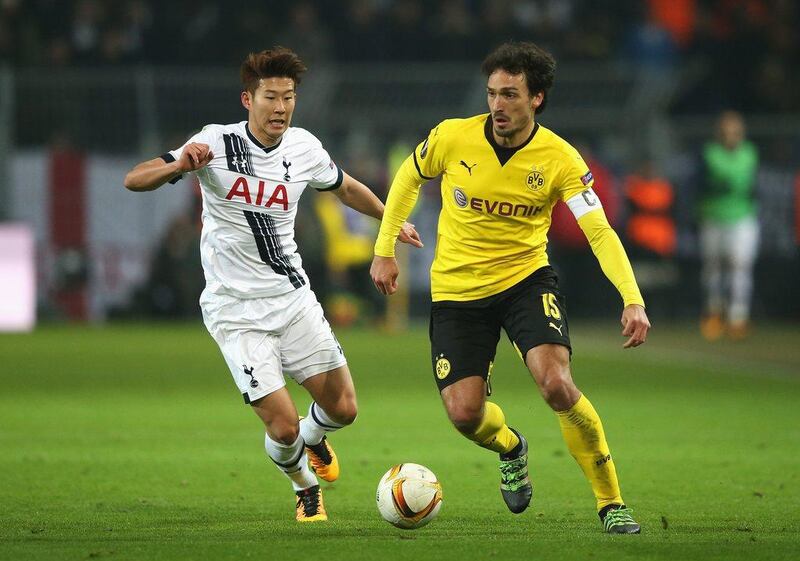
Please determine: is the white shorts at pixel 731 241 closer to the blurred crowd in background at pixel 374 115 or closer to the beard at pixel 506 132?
the blurred crowd in background at pixel 374 115

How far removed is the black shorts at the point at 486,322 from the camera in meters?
6.70

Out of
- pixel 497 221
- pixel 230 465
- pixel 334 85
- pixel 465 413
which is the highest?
pixel 334 85

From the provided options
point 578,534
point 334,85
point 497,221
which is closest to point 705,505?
point 578,534

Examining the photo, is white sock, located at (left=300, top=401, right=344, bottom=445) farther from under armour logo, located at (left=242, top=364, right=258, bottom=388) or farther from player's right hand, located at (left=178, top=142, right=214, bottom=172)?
player's right hand, located at (left=178, top=142, right=214, bottom=172)

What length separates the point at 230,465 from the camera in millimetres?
8625

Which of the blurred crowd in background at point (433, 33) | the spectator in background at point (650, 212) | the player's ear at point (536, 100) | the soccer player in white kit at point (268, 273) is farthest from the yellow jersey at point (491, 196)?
the blurred crowd in background at point (433, 33)

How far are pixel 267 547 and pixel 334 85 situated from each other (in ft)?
47.7

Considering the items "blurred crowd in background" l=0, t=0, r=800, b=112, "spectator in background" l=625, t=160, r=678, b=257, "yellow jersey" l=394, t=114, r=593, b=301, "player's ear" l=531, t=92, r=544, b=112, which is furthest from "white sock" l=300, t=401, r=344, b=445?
"blurred crowd in background" l=0, t=0, r=800, b=112

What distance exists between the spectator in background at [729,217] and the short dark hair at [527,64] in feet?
36.2

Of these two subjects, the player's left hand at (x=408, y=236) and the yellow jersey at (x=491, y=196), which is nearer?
the yellow jersey at (x=491, y=196)

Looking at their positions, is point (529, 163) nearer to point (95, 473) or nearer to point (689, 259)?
point (95, 473)

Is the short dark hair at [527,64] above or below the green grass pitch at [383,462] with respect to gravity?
above

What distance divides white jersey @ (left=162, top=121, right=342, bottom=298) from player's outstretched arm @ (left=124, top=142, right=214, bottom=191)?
301 millimetres

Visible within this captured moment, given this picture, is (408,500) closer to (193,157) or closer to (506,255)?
(506,255)
